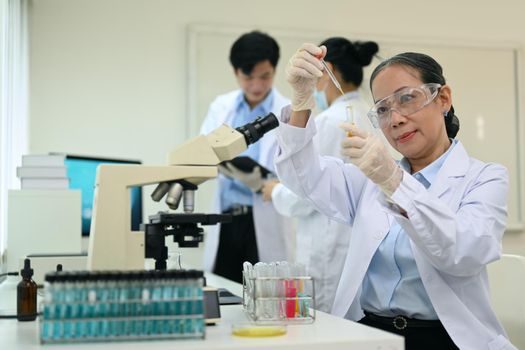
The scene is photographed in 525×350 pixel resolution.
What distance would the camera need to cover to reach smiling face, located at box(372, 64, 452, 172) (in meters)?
1.53

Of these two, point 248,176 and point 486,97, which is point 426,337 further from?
point 486,97

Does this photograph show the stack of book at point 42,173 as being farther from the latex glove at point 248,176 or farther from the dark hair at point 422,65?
the dark hair at point 422,65

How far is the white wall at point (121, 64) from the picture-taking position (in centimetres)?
346

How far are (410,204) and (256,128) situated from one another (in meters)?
0.36

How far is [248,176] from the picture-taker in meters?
2.71

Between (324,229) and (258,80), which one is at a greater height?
(258,80)

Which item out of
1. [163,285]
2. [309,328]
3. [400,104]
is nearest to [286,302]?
[309,328]

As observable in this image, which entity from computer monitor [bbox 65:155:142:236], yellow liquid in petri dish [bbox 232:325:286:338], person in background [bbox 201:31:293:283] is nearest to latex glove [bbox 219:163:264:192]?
person in background [bbox 201:31:293:283]

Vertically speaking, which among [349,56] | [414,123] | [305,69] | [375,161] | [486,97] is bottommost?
[375,161]

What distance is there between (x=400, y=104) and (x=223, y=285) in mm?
874

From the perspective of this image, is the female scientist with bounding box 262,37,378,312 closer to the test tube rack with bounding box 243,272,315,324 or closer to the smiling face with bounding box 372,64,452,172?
the smiling face with bounding box 372,64,452,172

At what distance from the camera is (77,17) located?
3508 millimetres

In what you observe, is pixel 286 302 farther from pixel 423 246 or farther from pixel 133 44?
pixel 133 44

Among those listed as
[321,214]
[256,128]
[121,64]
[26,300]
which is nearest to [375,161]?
[256,128]
